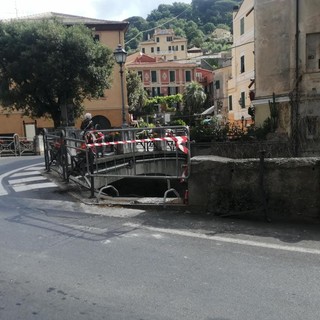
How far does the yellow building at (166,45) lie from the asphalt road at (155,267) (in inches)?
4566

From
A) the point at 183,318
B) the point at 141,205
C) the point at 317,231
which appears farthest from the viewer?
the point at 141,205

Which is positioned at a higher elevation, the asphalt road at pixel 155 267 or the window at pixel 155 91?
the window at pixel 155 91

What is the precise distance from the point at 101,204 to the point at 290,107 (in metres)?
14.3

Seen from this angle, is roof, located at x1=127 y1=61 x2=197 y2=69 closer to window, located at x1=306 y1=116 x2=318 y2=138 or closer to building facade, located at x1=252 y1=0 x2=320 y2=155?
building facade, located at x1=252 y1=0 x2=320 y2=155

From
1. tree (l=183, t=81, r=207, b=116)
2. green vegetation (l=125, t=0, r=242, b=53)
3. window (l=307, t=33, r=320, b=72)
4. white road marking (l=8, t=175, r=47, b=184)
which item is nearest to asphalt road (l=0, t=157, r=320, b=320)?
white road marking (l=8, t=175, r=47, b=184)

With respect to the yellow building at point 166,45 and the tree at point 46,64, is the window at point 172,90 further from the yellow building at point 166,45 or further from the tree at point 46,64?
the tree at point 46,64

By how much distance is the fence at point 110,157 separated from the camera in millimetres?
8922

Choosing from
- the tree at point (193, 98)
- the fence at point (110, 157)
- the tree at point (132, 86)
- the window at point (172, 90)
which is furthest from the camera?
the window at point (172, 90)

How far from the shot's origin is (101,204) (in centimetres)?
795

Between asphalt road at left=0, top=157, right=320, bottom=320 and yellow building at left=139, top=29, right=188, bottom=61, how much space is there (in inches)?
4566

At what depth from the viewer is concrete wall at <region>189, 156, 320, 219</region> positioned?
250 inches

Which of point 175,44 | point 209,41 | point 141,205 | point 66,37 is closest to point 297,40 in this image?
→ point 66,37

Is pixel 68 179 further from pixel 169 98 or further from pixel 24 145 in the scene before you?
pixel 169 98

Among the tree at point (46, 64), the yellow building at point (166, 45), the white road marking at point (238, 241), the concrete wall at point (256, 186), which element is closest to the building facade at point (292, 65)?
the tree at point (46, 64)
